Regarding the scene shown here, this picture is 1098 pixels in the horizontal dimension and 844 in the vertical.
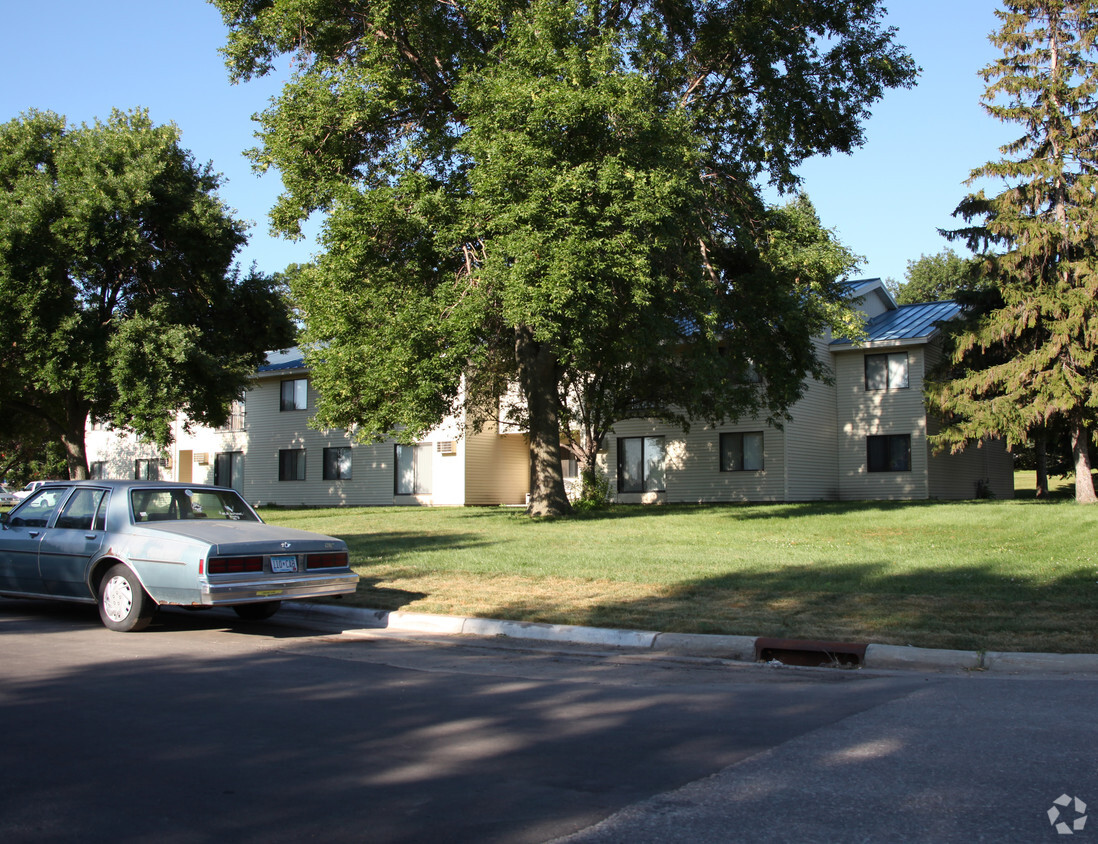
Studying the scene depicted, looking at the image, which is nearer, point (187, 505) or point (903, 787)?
point (903, 787)

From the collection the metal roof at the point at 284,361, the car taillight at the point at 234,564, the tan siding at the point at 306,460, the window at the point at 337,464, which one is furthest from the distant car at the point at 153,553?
the window at the point at 337,464

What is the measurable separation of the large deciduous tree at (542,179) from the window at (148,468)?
2647 centimetres

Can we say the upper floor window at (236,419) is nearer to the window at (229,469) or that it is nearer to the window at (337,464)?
the window at (229,469)

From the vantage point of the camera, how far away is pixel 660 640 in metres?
8.80

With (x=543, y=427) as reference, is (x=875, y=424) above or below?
above

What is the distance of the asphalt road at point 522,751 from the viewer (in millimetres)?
4094

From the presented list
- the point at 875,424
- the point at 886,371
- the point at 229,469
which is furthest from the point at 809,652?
the point at 229,469

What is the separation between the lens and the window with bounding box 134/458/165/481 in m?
45.2

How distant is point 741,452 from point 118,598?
84.9 ft

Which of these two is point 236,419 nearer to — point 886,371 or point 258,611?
point 886,371

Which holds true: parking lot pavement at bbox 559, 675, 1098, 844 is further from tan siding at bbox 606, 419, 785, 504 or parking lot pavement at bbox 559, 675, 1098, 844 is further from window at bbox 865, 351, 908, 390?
window at bbox 865, 351, 908, 390

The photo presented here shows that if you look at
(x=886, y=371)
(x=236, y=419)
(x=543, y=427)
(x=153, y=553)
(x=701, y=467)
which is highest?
(x=886, y=371)

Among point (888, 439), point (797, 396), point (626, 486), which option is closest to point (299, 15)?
point (797, 396)

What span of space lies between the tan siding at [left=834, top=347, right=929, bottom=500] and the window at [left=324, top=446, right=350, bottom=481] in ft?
62.4
